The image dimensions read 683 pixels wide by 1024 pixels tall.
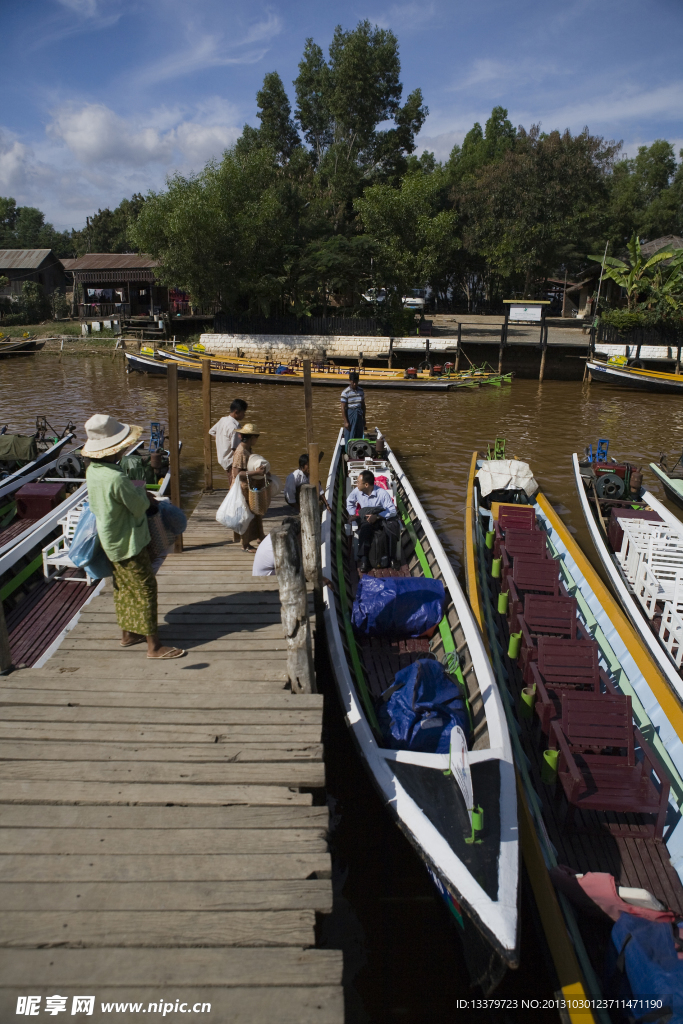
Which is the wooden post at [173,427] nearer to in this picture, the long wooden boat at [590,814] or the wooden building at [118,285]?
the long wooden boat at [590,814]

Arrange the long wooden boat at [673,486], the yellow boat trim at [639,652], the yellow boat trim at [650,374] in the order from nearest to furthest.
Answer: the yellow boat trim at [639,652] → the long wooden boat at [673,486] → the yellow boat trim at [650,374]

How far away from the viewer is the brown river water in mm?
3818

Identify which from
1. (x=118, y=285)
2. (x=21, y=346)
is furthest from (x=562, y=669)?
(x=118, y=285)

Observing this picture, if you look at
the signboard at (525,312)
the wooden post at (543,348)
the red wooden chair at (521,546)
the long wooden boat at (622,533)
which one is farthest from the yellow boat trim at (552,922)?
the signboard at (525,312)

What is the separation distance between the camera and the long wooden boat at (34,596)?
6.26 meters

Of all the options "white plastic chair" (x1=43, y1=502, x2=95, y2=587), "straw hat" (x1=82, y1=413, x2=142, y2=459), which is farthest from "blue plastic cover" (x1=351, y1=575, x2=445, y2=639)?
"white plastic chair" (x1=43, y1=502, x2=95, y2=587)

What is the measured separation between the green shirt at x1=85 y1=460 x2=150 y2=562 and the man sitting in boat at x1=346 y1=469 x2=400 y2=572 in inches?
149

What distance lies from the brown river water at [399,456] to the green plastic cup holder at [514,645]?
5.87 ft

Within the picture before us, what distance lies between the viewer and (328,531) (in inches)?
291

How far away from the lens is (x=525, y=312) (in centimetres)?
2800

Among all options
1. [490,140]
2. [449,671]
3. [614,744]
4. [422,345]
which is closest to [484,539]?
[449,671]

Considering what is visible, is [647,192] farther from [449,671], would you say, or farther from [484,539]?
[449,671]

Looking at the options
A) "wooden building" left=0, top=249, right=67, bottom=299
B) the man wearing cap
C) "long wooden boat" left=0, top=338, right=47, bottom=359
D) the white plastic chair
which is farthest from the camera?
"wooden building" left=0, top=249, right=67, bottom=299

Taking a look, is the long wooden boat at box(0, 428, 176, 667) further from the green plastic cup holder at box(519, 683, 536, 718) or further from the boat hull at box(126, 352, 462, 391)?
the boat hull at box(126, 352, 462, 391)
